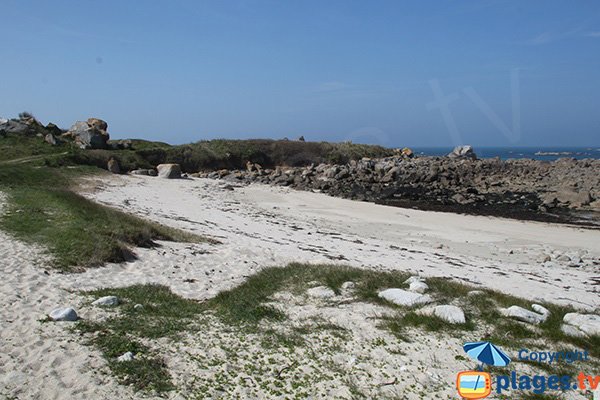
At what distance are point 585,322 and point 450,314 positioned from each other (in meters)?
2.28

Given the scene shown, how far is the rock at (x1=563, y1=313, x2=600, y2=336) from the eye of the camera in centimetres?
764

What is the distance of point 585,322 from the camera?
26.2 ft

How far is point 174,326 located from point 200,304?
157cm

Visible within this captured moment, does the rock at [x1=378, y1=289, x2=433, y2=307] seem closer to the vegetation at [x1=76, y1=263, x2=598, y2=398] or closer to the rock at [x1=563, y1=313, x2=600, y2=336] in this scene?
the vegetation at [x1=76, y1=263, x2=598, y2=398]

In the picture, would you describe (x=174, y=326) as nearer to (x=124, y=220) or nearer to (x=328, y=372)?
(x=328, y=372)

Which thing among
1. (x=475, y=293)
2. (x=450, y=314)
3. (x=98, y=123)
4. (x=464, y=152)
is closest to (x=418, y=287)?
(x=475, y=293)

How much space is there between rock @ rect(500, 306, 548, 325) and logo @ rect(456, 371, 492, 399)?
2299 mm

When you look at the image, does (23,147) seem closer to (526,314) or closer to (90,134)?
(90,134)

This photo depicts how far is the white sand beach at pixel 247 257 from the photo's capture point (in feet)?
20.5

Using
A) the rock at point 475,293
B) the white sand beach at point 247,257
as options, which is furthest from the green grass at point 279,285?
the rock at point 475,293

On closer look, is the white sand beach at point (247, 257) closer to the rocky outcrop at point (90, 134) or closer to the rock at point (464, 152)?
the rocky outcrop at point (90, 134)

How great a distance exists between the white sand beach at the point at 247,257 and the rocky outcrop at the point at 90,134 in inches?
455

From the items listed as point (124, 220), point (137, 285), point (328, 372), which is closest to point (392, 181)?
point (124, 220)

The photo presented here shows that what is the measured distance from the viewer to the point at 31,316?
759 centimetres
